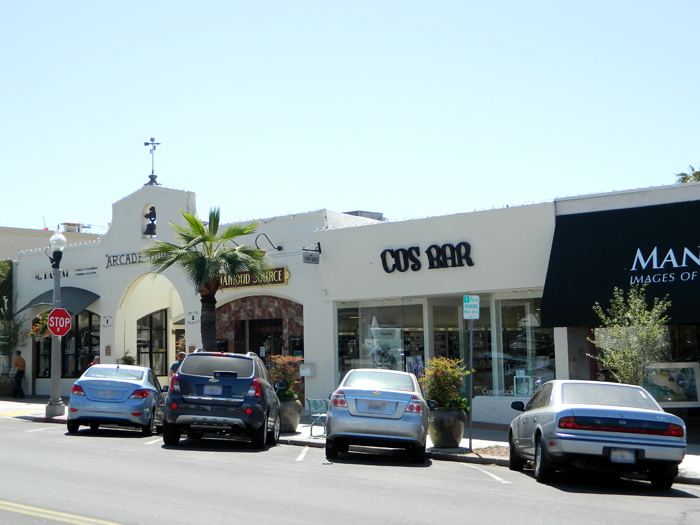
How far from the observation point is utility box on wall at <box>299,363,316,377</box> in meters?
21.8

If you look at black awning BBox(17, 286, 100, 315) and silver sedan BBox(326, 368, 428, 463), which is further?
black awning BBox(17, 286, 100, 315)

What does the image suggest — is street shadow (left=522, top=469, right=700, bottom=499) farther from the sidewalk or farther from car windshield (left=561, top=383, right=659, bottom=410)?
car windshield (left=561, top=383, right=659, bottom=410)

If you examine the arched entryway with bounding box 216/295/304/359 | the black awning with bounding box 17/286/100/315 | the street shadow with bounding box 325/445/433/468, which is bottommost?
the street shadow with bounding box 325/445/433/468

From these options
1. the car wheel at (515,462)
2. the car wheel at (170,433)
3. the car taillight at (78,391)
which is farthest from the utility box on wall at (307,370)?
the car wheel at (515,462)

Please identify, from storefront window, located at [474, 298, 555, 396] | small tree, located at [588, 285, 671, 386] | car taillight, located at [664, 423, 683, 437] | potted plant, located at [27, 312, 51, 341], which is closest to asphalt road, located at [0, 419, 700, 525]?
car taillight, located at [664, 423, 683, 437]

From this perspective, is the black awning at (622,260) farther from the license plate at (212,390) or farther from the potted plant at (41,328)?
the potted plant at (41,328)

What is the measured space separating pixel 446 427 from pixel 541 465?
3.97m

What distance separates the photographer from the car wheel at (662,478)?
10.5 m

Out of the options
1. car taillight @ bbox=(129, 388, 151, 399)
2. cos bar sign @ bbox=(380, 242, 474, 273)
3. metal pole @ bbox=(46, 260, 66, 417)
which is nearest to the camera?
car taillight @ bbox=(129, 388, 151, 399)

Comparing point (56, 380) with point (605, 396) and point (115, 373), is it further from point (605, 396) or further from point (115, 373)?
point (605, 396)

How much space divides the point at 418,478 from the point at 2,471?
5.55m

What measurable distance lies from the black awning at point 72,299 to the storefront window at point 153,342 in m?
1.90

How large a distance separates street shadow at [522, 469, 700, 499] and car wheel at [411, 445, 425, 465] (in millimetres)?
1685

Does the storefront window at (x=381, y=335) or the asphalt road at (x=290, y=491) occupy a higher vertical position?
the storefront window at (x=381, y=335)
